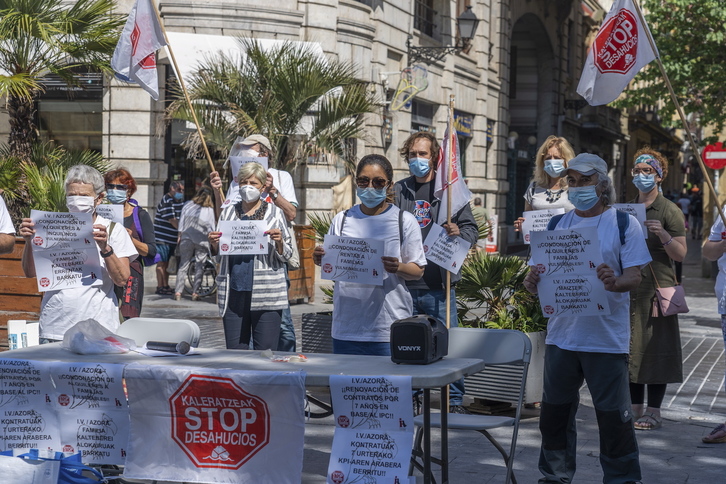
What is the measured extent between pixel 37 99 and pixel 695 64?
43.0ft

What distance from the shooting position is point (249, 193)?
690cm

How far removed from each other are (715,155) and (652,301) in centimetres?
1535

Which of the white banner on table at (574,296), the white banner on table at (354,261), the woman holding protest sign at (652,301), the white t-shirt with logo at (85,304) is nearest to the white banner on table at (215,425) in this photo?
the white t-shirt with logo at (85,304)

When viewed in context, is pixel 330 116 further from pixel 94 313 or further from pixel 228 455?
pixel 228 455

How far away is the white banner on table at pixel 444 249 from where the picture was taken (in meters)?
6.85

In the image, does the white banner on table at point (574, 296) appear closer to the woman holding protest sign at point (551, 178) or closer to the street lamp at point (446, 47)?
the woman holding protest sign at point (551, 178)

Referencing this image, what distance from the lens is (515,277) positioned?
825 centimetres

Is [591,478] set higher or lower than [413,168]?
lower

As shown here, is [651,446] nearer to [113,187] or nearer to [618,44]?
[618,44]

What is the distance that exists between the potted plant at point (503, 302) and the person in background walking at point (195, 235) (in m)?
7.77

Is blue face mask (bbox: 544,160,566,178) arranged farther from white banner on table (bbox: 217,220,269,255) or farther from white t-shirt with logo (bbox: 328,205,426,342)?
white banner on table (bbox: 217,220,269,255)

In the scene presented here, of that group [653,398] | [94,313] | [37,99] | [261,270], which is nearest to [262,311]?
[261,270]

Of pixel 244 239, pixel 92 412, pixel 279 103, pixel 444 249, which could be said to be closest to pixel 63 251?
pixel 92 412

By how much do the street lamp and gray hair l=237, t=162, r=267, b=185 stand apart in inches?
613
